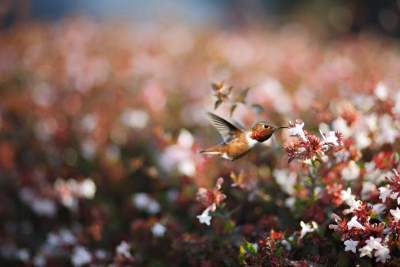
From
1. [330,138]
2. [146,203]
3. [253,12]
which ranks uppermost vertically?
[253,12]

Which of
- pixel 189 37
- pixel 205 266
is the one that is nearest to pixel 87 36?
pixel 189 37

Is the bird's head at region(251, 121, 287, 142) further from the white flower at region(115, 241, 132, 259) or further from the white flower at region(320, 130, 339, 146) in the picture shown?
the white flower at region(115, 241, 132, 259)

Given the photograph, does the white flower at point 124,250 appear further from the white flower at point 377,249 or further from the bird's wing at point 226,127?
the white flower at point 377,249

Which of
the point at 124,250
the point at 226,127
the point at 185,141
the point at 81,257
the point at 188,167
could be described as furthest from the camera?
the point at 185,141

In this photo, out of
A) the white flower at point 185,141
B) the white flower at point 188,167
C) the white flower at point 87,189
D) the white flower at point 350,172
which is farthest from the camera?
the white flower at point 87,189

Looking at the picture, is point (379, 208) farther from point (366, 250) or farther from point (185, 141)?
point (185, 141)

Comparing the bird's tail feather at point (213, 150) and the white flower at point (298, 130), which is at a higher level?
the bird's tail feather at point (213, 150)

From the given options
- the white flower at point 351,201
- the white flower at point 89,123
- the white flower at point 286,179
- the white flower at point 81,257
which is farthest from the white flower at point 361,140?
the white flower at point 89,123

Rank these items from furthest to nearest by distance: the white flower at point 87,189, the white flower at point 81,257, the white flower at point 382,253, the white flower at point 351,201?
the white flower at point 87,189 → the white flower at point 81,257 → the white flower at point 351,201 → the white flower at point 382,253

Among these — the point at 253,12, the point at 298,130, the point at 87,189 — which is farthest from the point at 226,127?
the point at 253,12
